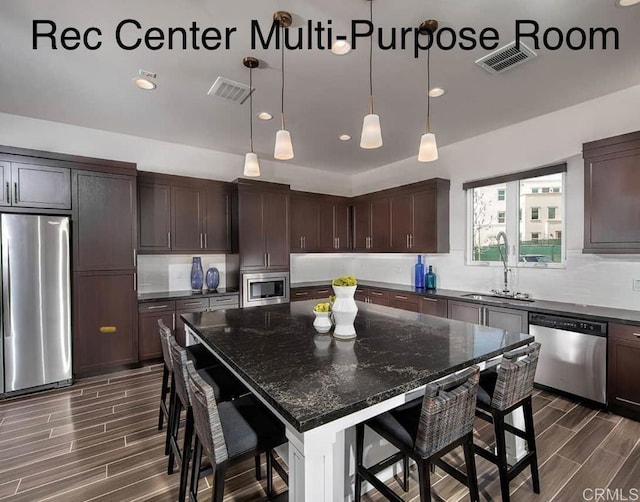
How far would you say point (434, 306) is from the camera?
13.5 feet

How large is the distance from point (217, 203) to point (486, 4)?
3.70 m

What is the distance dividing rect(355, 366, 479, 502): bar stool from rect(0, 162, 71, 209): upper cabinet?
3.75 m

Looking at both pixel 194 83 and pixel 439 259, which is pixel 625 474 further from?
pixel 194 83

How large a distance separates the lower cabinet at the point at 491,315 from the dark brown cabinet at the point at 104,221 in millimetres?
3870

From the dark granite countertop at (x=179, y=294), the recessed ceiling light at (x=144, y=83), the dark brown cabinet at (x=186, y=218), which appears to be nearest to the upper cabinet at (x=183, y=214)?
the dark brown cabinet at (x=186, y=218)

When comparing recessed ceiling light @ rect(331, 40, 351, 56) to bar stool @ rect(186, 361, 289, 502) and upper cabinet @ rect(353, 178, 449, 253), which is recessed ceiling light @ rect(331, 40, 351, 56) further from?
upper cabinet @ rect(353, 178, 449, 253)

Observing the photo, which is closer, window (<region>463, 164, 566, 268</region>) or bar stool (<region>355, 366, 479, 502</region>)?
bar stool (<region>355, 366, 479, 502</region>)

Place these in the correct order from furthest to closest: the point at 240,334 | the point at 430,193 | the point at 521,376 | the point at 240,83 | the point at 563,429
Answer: the point at 430,193, the point at 240,83, the point at 563,429, the point at 240,334, the point at 521,376

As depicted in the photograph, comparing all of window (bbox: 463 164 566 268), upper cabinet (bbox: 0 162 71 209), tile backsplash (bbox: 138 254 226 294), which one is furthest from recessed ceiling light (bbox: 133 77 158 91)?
window (bbox: 463 164 566 268)

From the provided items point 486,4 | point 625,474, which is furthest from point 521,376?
point 486,4

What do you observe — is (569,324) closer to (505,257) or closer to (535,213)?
(505,257)

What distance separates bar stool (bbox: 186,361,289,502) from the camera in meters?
1.27

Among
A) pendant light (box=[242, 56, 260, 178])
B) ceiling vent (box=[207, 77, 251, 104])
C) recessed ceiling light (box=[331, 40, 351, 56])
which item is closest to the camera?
recessed ceiling light (box=[331, 40, 351, 56])

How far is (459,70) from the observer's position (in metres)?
2.61
